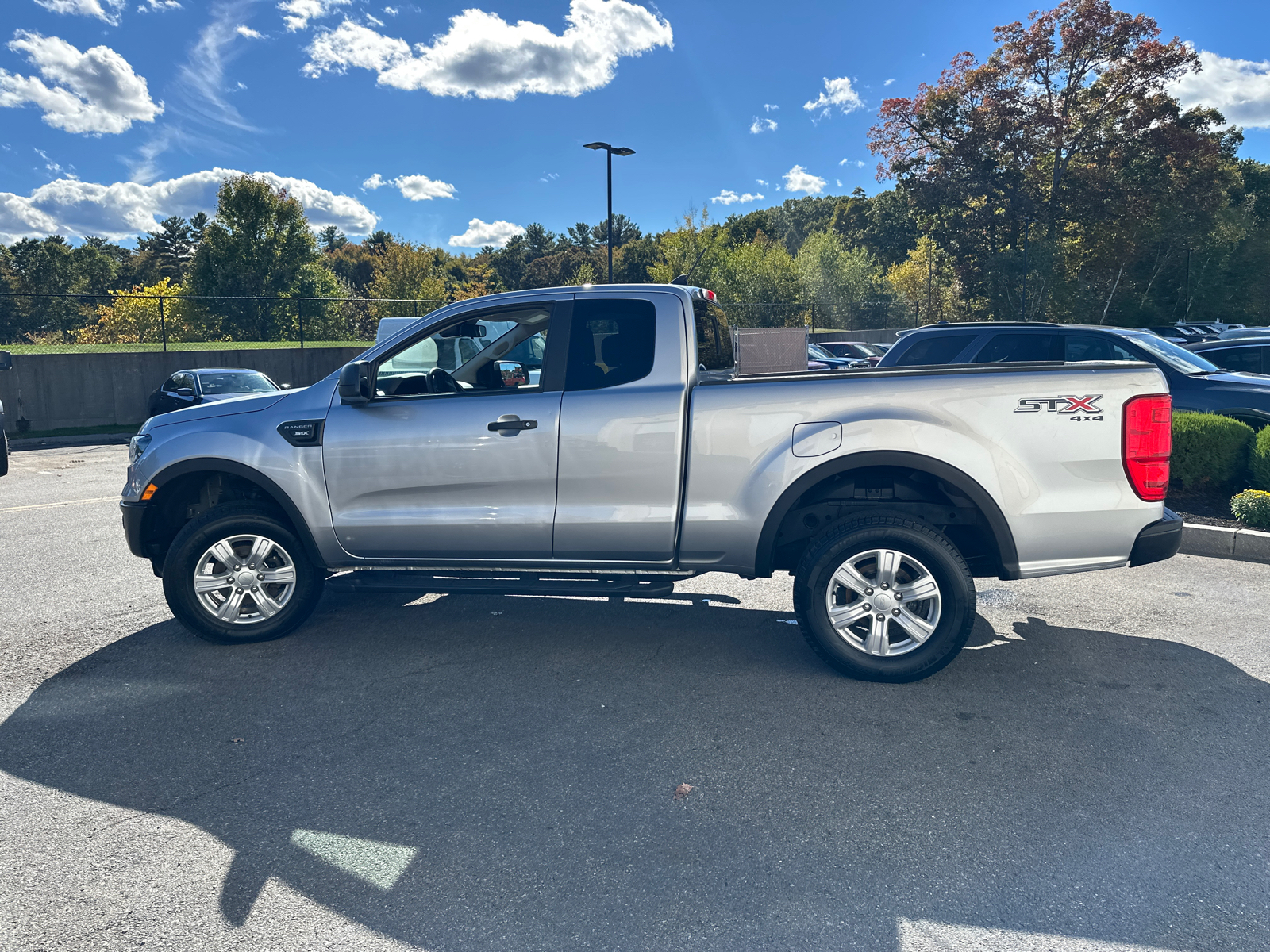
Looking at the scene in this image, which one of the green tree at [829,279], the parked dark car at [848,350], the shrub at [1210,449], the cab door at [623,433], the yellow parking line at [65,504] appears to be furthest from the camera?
the green tree at [829,279]

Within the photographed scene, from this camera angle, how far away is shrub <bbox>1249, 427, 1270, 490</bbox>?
26.2 feet

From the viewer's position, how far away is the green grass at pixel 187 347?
21.2 meters

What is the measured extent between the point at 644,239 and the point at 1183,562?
9100 centimetres

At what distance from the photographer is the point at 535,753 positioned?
371cm

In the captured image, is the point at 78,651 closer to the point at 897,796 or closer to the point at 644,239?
the point at 897,796

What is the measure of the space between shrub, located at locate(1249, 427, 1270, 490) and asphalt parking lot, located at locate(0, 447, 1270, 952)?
127 inches

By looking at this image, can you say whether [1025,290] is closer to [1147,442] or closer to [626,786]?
[1147,442]

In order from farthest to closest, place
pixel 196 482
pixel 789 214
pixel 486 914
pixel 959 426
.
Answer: pixel 789 214, pixel 196 482, pixel 959 426, pixel 486 914

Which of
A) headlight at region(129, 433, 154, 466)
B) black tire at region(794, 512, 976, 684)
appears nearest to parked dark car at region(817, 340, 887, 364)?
black tire at region(794, 512, 976, 684)

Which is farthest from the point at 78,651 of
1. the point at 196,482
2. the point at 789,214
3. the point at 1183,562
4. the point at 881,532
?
the point at 789,214

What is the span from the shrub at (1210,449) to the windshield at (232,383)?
13624mm

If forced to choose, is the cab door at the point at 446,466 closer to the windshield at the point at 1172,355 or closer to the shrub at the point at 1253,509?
the shrub at the point at 1253,509

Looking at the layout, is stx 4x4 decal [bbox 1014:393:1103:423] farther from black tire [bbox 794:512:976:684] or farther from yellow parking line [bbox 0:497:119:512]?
yellow parking line [bbox 0:497:119:512]

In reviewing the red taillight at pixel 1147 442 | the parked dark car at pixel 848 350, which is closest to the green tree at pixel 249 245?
the parked dark car at pixel 848 350
